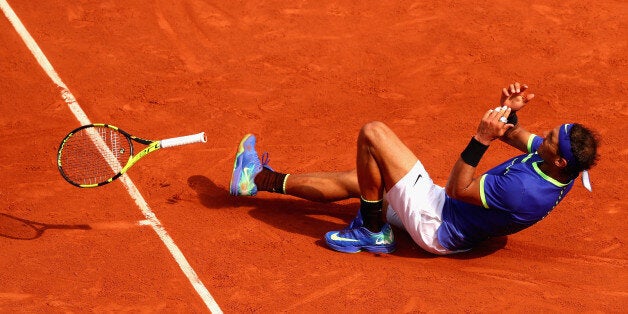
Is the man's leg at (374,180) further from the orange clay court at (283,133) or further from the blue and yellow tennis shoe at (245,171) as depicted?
the blue and yellow tennis shoe at (245,171)

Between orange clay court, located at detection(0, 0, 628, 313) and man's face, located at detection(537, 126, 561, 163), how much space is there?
1087 mm

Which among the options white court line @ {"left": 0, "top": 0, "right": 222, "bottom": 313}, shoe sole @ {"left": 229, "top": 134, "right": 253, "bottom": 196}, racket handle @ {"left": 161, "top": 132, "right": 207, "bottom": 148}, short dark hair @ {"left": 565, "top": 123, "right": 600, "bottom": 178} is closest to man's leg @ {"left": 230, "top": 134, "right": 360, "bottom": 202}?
shoe sole @ {"left": 229, "top": 134, "right": 253, "bottom": 196}

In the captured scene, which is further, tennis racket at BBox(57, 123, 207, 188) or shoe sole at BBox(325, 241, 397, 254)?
tennis racket at BBox(57, 123, 207, 188)

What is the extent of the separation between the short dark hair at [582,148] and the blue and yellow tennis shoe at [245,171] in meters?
2.87

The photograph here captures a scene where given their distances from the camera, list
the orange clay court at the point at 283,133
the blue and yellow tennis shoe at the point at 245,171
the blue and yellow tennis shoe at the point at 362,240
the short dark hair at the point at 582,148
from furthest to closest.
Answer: the blue and yellow tennis shoe at the point at 245,171 → the blue and yellow tennis shoe at the point at 362,240 → the orange clay court at the point at 283,133 → the short dark hair at the point at 582,148

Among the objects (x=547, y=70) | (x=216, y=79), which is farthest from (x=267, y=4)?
(x=547, y=70)

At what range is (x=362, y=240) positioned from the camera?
7.31 metres

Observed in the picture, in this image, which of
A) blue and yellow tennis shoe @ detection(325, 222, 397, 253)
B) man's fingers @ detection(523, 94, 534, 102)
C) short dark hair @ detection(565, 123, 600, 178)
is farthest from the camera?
blue and yellow tennis shoe @ detection(325, 222, 397, 253)

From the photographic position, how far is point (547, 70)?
991 cm

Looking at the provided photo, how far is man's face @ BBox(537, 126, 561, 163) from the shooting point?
6441 millimetres

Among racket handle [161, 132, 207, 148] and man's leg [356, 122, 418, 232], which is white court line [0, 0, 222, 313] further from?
man's leg [356, 122, 418, 232]

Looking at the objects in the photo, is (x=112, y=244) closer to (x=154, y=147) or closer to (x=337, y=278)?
(x=154, y=147)

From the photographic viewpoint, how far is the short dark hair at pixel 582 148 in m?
6.31

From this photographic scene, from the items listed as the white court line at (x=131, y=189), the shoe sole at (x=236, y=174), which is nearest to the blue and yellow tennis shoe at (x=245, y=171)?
the shoe sole at (x=236, y=174)
